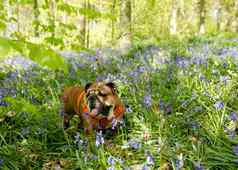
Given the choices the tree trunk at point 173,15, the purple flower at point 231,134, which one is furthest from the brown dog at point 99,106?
the tree trunk at point 173,15

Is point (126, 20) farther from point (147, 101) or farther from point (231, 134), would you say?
point (231, 134)

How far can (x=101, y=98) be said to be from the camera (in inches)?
140

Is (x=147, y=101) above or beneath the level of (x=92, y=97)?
beneath

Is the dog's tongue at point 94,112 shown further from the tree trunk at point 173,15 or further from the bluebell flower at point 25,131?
the tree trunk at point 173,15

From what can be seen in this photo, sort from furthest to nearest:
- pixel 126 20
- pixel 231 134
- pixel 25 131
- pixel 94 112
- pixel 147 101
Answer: pixel 126 20
pixel 25 131
pixel 147 101
pixel 94 112
pixel 231 134

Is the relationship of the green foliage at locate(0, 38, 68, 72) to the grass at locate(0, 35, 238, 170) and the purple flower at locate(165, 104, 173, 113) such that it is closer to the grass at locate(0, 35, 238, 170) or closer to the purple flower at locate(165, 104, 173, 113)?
the grass at locate(0, 35, 238, 170)

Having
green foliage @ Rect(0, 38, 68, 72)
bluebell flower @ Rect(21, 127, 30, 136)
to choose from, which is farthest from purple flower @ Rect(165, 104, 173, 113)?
green foliage @ Rect(0, 38, 68, 72)

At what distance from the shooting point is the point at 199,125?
3.73 metres

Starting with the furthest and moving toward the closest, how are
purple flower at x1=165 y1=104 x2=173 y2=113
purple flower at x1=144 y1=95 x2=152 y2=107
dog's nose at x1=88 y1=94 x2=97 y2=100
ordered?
1. purple flower at x1=165 y1=104 x2=173 y2=113
2. purple flower at x1=144 y1=95 x2=152 y2=107
3. dog's nose at x1=88 y1=94 x2=97 y2=100

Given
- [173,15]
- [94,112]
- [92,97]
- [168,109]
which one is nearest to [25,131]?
[94,112]

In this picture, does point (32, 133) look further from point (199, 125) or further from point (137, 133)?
point (199, 125)

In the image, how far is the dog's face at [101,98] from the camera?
139 inches

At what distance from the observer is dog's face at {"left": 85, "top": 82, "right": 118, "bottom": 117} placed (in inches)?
139

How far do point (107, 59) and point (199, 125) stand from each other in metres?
5.98
